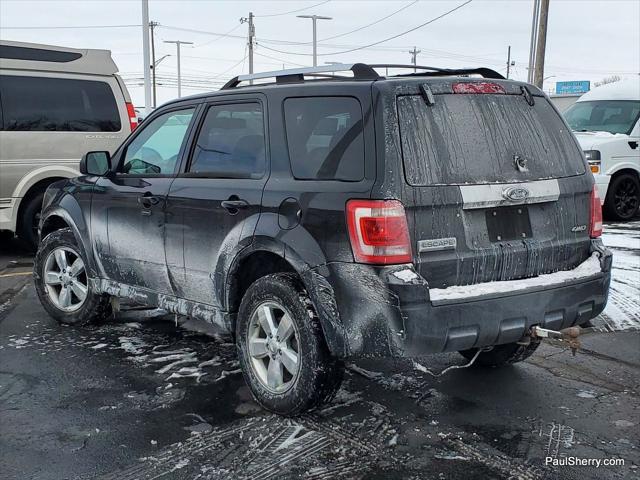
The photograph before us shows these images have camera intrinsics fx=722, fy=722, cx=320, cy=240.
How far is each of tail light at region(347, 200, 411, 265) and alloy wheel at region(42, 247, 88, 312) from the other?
3.09 metres

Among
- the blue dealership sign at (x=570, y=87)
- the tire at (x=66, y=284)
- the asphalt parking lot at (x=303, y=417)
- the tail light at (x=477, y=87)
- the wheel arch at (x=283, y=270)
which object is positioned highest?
the blue dealership sign at (x=570, y=87)

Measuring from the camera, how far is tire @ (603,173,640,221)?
1226 cm

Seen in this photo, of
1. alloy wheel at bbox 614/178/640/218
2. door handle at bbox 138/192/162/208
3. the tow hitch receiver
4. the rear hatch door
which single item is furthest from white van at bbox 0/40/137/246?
alloy wheel at bbox 614/178/640/218

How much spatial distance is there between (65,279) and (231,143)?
91.0 inches

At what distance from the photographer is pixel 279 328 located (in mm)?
3980

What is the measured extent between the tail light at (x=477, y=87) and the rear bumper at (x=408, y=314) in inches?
42.0

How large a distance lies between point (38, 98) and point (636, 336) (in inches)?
281

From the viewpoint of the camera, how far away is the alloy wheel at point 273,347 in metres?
3.93

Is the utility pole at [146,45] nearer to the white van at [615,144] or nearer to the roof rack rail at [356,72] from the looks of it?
the white van at [615,144]

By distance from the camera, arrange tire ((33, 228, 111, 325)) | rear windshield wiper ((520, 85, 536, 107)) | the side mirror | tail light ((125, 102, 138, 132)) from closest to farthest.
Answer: rear windshield wiper ((520, 85, 536, 107)) < the side mirror < tire ((33, 228, 111, 325)) < tail light ((125, 102, 138, 132))

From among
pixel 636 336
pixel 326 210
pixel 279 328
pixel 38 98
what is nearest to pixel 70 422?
pixel 279 328

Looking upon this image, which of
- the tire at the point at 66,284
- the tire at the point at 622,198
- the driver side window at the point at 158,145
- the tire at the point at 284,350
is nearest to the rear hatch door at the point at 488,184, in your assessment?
the tire at the point at 284,350

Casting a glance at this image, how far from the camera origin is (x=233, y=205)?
13.6 ft

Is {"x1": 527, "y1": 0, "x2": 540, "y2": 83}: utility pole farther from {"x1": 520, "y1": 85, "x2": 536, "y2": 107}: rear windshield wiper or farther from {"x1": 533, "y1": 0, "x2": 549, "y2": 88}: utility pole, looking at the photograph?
{"x1": 520, "y1": 85, "x2": 536, "y2": 107}: rear windshield wiper
